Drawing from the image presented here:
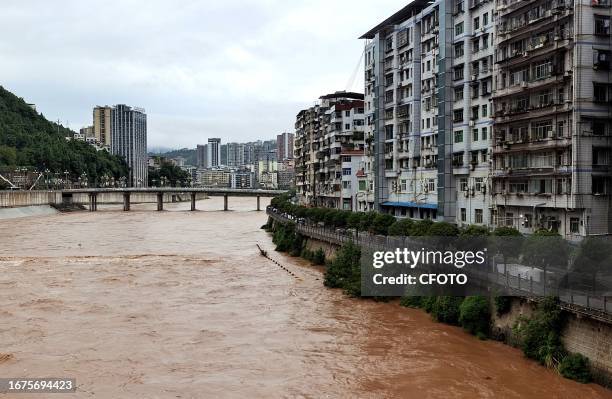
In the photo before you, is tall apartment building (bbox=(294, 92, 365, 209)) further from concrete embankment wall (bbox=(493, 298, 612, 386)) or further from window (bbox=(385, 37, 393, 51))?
concrete embankment wall (bbox=(493, 298, 612, 386))

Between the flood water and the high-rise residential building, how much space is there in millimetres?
11281

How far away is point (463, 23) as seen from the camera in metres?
41.5

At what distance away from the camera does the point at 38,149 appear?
14125 cm

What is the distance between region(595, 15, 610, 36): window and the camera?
3116cm

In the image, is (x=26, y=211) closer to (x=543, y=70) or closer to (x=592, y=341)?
(x=543, y=70)

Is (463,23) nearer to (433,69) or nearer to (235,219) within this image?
(433,69)

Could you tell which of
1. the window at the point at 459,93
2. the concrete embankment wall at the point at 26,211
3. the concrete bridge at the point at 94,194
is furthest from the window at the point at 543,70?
the concrete bridge at the point at 94,194

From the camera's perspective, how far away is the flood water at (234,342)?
64.5 feet

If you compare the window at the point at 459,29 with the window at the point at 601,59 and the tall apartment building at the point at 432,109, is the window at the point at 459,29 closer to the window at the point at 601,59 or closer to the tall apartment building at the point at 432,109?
the tall apartment building at the point at 432,109

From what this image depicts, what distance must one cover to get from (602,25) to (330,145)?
139ft

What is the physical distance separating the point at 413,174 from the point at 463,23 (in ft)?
41.6

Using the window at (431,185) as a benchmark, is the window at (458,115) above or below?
above

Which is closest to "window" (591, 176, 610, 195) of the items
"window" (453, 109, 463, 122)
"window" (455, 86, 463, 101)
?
"window" (453, 109, 463, 122)

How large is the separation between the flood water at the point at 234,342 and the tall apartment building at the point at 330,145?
76.5 ft
